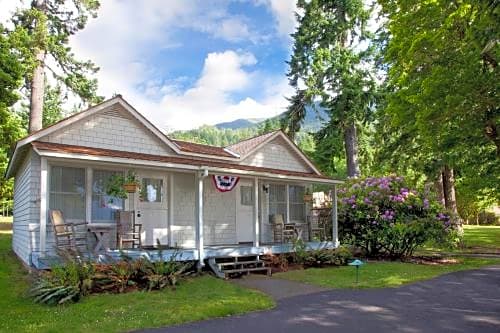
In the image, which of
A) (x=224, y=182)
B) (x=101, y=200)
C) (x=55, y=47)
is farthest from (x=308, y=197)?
(x=55, y=47)

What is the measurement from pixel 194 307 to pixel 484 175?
1180cm

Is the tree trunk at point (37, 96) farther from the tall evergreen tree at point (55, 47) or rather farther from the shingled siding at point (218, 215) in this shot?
the shingled siding at point (218, 215)

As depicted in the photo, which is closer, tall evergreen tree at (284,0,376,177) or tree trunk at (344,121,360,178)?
tall evergreen tree at (284,0,376,177)

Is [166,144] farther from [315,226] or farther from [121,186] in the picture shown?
[315,226]

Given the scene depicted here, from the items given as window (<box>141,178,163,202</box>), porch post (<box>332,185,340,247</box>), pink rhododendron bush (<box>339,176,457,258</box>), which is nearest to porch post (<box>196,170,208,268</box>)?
window (<box>141,178,163,202</box>)

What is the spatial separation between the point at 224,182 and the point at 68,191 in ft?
13.9

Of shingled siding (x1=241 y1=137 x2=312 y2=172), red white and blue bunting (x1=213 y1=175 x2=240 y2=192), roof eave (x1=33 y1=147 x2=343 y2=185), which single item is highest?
shingled siding (x1=241 y1=137 x2=312 y2=172)

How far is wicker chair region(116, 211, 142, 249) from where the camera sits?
34.8ft

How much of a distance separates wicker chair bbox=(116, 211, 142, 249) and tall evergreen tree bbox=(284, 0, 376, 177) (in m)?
14.4

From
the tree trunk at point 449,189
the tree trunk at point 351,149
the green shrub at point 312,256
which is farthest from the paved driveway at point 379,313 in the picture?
the tree trunk at point 351,149

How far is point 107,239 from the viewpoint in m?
10.6

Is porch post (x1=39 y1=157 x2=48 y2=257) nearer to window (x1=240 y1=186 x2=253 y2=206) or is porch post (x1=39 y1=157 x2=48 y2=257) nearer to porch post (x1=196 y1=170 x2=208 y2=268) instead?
porch post (x1=196 y1=170 x2=208 y2=268)

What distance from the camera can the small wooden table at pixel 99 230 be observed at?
978 cm

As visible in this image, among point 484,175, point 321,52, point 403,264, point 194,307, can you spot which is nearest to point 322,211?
point 403,264
